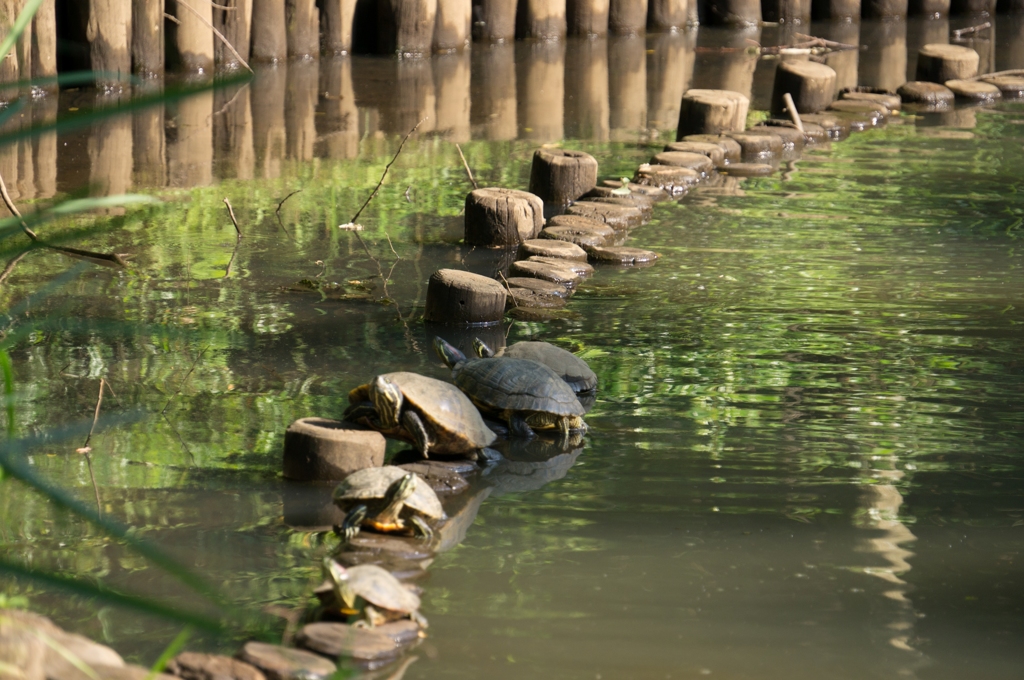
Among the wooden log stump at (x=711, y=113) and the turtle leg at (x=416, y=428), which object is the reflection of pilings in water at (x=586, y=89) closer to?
the wooden log stump at (x=711, y=113)

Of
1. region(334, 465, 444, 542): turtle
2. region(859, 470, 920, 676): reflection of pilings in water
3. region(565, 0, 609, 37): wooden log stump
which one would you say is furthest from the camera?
region(565, 0, 609, 37): wooden log stump

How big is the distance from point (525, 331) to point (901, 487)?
6.73 ft

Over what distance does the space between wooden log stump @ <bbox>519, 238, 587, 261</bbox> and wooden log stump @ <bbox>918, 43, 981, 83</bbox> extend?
6457 mm

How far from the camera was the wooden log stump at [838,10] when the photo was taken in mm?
15555

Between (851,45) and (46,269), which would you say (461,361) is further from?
(851,45)

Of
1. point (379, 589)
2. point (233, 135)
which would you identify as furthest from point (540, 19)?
point (379, 589)

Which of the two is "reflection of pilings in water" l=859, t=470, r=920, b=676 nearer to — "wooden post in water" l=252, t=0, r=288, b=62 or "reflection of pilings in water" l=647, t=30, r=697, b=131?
"reflection of pilings in water" l=647, t=30, r=697, b=131

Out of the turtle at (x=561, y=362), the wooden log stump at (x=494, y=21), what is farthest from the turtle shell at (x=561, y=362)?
the wooden log stump at (x=494, y=21)

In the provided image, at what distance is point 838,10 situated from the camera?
51.3 ft

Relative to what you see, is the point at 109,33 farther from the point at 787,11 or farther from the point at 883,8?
the point at 883,8

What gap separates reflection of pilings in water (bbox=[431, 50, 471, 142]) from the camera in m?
9.81

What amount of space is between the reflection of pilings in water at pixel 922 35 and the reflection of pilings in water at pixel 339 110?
6.03 m

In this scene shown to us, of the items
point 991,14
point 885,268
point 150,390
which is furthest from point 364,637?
point 991,14

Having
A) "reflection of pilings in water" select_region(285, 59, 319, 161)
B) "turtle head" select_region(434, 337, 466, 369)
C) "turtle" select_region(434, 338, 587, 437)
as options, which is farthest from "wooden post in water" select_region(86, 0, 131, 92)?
"turtle" select_region(434, 338, 587, 437)
